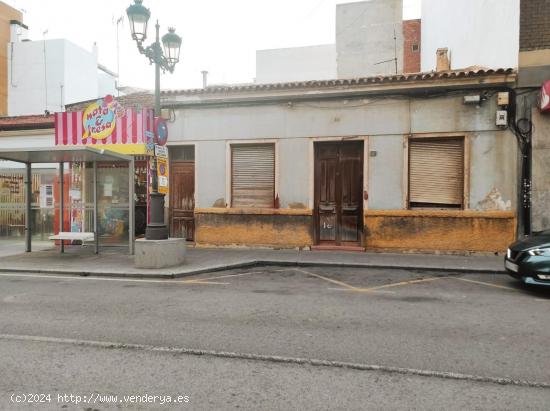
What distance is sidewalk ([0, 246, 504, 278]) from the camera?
9.27 m

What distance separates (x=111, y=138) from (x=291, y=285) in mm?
8588

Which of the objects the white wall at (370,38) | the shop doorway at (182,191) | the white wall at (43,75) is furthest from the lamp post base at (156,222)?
the white wall at (43,75)

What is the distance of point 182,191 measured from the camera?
1359 centimetres

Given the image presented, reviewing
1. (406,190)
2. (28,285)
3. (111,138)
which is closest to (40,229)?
(111,138)

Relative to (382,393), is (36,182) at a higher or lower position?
higher

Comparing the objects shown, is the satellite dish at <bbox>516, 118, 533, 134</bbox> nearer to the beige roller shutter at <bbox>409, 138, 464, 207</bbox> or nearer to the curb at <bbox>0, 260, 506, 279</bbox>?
the beige roller shutter at <bbox>409, 138, 464, 207</bbox>

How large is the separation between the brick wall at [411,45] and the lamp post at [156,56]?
67.6ft

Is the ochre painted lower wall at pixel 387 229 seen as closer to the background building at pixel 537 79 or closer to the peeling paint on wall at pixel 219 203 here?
the peeling paint on wall at pixel 219 203

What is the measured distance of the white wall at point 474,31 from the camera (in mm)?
11371

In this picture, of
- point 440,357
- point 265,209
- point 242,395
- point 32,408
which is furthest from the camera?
point 265,209

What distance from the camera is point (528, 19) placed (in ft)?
34.9

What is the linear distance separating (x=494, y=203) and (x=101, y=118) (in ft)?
38.9

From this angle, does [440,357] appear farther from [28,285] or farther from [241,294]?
[28,285]

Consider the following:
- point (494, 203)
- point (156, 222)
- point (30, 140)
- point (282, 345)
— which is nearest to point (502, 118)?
point (494, 203)
